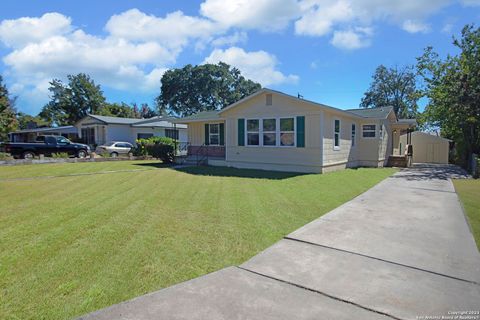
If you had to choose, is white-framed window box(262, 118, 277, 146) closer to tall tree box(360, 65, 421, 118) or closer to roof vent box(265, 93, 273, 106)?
roof vent box(265, 93, 273, 106)

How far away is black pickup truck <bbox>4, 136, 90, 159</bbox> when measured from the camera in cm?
1950

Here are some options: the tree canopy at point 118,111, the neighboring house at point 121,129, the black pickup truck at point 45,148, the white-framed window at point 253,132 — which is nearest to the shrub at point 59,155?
the black pickup truck at point 45,148

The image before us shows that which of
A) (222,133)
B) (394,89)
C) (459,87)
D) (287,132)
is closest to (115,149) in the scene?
(222,133)

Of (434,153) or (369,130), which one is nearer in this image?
(369,130)

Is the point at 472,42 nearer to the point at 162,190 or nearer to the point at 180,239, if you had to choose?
the point at 162,190

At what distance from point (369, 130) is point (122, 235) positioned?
Answer: 59.1ft

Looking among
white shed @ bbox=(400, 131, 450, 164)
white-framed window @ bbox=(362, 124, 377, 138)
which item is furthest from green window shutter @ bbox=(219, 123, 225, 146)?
white shed @ bbox=(400, 131, 450, 164)

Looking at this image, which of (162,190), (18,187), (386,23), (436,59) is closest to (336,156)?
(386,23)

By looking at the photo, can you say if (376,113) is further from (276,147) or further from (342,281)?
(342,281)

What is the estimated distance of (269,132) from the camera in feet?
50.8

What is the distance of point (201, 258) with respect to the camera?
415 cm

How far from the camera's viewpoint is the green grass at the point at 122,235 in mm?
3271

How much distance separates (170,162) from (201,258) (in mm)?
16430

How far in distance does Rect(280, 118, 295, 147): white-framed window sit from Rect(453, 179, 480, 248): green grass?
6.92m
